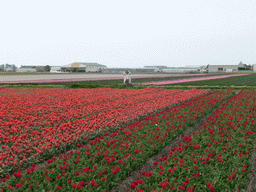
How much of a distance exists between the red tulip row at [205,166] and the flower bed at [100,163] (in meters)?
0.62

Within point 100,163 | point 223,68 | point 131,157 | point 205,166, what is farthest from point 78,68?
point 205,166

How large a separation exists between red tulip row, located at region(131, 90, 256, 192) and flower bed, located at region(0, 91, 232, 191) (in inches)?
24.4

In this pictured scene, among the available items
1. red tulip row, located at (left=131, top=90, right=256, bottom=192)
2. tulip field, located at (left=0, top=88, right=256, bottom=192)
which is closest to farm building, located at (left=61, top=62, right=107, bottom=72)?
tulip field, located at (left=0, top=88, right=256, bottom=192)

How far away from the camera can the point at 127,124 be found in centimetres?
959

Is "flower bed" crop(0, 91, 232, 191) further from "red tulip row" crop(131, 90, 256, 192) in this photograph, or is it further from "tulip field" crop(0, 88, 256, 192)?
"red tulip row" crop(131, 90, 256, 192)

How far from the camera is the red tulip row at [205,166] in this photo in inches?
173

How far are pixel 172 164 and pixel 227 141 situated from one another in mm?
2564

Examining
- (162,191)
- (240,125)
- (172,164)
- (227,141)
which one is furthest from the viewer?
(240,125)

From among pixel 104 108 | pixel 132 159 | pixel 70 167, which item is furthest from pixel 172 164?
pixel 104 108

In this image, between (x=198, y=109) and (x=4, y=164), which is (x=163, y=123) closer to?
(x=198, y=109)

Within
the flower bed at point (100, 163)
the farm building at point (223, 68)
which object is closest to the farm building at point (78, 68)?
the farm building at point (223, 68)

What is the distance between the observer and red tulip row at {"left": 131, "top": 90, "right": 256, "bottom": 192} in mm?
4395

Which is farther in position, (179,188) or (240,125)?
(240,125)

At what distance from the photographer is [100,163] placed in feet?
17.8
